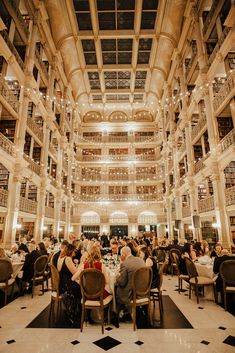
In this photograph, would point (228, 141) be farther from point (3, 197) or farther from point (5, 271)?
point (3, 197)

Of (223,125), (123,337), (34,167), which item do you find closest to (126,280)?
(123,337)

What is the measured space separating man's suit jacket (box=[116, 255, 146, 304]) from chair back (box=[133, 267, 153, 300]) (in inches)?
5.3

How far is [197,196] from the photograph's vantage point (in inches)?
558

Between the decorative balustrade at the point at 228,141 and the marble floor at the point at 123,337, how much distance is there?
6.83m

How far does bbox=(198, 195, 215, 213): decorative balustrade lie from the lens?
11.8 m

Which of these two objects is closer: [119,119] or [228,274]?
[228,274]

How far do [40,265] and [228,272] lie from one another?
4.61 metres

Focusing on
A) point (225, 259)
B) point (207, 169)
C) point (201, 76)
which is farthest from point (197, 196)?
point (225, 259)

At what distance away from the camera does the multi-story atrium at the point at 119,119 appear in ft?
34.3

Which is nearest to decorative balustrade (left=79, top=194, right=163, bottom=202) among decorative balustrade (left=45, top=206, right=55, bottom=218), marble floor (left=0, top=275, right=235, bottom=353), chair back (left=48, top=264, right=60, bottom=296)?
decorative balustrade (left=45, top=206, right=55, bottom=218)

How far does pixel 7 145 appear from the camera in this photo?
10234 millimetres

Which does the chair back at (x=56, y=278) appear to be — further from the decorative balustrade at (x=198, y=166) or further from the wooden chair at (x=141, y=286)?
the decorative balustrade at (x=198, y=166)

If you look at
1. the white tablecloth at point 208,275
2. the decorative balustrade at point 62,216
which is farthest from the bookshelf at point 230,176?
the decorative balustrade at point 62,216

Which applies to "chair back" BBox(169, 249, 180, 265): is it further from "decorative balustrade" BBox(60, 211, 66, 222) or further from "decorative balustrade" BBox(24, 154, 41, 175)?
"decorative balustrade" BBox(60, 211, 66, 222)
